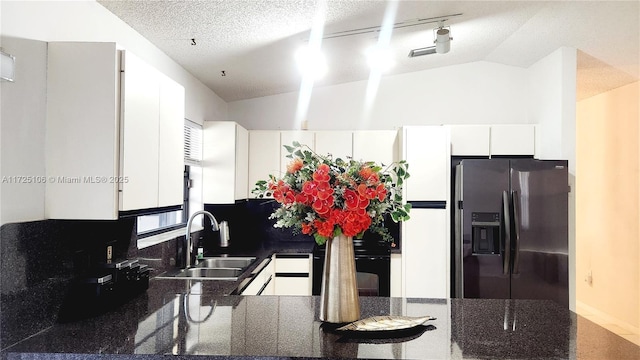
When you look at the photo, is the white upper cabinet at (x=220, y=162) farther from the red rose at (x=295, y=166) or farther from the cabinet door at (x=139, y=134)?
the red rose at (x=295, y=166)

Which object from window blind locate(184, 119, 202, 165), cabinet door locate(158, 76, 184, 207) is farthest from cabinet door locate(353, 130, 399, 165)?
cabinet door locate(158, 76, 184, 207)

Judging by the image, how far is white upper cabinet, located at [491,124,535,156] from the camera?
4.25 metres

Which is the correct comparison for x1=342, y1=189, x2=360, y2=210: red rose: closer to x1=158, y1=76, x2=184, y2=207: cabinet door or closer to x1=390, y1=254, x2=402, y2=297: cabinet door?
x1=158, y1=76, x2=184, y2=207: cabinet door

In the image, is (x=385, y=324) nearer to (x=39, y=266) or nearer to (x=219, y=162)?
(x=39, y=266)

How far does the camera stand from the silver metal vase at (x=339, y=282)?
1.72m

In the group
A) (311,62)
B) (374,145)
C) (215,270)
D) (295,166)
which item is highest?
(311,62)

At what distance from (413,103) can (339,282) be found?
3505 mm

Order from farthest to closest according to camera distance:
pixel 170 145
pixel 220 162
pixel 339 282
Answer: pixel 220 162
pixel 170 145
pixel 339 282

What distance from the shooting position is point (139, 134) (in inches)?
76.2

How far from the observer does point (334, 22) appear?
3.07m

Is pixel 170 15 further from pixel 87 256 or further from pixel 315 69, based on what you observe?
pixel 315 69

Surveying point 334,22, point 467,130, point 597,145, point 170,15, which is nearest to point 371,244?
point 467,130

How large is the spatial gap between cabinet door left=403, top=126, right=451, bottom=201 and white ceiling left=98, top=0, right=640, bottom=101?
2.53 ft

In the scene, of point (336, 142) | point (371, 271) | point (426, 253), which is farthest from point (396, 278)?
point (336, 142)
